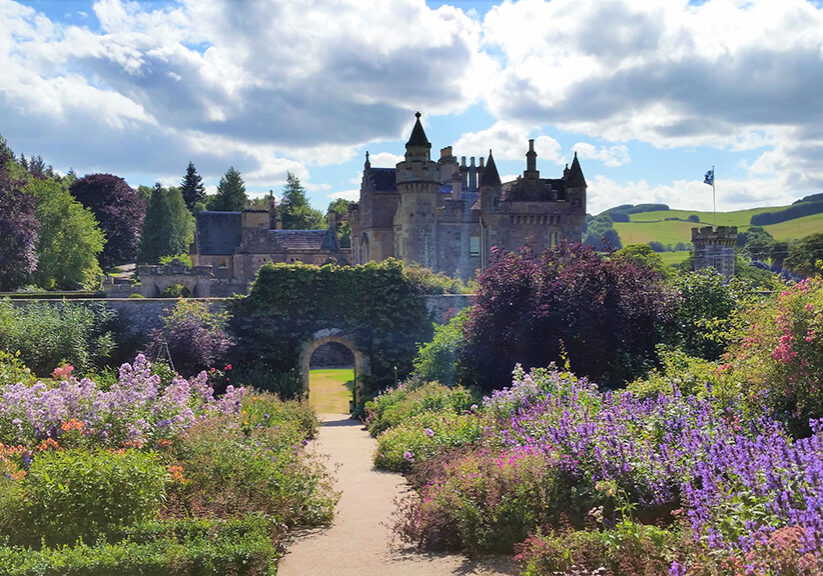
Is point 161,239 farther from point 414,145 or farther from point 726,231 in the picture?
point 726,231

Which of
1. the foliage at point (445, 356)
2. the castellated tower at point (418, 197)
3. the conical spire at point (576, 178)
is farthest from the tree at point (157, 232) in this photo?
the foliage at point (445, 356)

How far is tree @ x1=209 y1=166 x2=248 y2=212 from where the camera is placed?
72.1m

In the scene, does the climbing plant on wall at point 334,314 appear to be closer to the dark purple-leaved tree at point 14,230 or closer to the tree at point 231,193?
the dark purple-leaved tree at point 14,230

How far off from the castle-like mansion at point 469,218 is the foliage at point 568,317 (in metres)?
18.5

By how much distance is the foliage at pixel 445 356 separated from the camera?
17328 mm

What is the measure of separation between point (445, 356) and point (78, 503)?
37.2 ft

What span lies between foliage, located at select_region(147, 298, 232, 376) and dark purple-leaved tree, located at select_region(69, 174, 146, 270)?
48.5 m

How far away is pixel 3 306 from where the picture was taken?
19406 mm

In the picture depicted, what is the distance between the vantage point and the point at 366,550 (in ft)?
25.9

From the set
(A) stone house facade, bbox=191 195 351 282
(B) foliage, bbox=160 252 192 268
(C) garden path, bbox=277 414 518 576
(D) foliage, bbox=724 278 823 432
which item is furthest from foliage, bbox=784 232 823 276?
(C) garden path, bbox=277 414 518 576

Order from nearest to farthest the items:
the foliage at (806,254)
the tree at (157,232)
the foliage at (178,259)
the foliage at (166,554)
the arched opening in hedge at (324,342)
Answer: the foliage at (166,554) < the arched opening in hedge at (324,342) < the foliage at (178,259) < the foliage at (806,254) < the tree at (157,232)

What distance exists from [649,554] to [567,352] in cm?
883

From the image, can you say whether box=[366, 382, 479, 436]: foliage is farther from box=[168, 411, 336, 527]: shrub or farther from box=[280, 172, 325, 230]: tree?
box=[280, 172, 325, 230]: tree

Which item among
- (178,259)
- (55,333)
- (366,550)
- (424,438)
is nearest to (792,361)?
(366,550)
